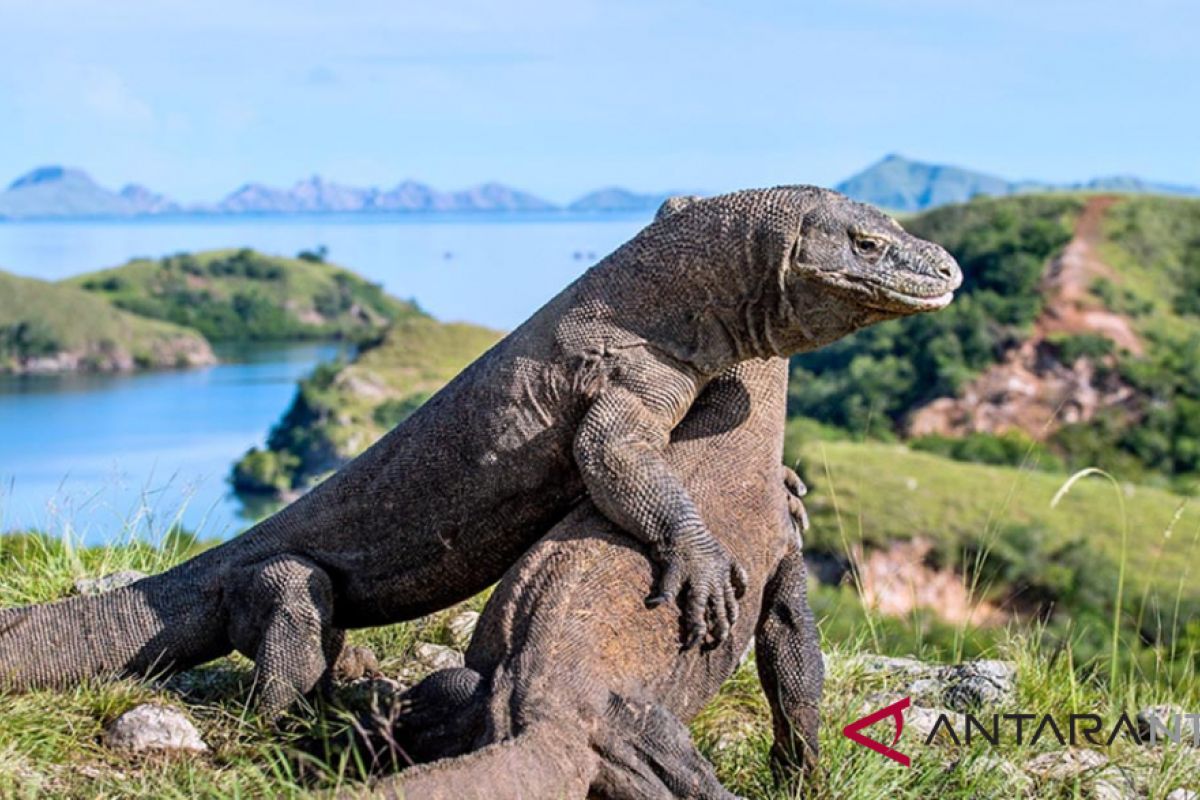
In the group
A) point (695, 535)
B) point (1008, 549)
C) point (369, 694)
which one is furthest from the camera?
point (1008, 549)

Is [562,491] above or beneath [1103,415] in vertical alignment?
above

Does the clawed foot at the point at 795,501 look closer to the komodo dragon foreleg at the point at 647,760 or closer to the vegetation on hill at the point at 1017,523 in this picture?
the komodo dragon foreleg at the point at 647,760

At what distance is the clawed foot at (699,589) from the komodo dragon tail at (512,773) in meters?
0.69

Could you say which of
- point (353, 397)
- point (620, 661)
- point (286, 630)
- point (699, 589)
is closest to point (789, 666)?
point (699, 589)

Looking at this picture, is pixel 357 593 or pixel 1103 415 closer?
pixel 357 593

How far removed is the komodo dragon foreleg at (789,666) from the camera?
6.02m

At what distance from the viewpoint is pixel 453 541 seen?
6344mm

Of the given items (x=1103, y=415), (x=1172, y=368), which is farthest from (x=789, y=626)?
(x=1172, y=368)

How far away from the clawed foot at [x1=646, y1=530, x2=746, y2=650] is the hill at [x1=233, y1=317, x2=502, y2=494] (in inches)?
3492

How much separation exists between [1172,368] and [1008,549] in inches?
1603

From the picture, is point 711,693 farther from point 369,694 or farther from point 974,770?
point 369,694

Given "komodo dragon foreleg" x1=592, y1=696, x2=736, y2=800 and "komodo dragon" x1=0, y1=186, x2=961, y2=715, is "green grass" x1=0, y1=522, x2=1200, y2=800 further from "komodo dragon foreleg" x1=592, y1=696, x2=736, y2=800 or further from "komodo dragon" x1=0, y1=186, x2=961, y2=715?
"komodo dragon foreleg" x1=592, y1=696, x2=736, y2=800

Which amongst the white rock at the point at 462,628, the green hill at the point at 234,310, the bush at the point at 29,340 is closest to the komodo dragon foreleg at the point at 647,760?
the white rock at the point at 462,628

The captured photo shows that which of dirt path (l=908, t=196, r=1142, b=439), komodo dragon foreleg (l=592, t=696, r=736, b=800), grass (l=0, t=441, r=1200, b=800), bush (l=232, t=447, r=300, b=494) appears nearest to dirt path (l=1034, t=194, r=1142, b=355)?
dirt path (l=908, t=196, r=1142, b=439)
